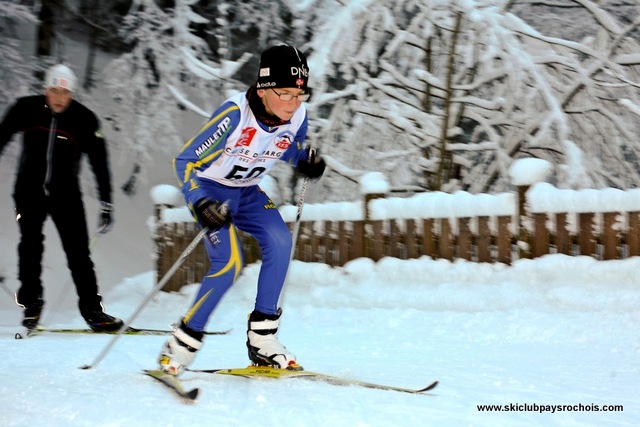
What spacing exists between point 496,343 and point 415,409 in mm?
2091

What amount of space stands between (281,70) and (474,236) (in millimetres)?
3059

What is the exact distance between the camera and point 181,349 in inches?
120

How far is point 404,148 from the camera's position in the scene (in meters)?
8.57

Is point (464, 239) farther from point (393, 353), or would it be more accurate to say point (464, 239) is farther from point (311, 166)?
point (311, 166)

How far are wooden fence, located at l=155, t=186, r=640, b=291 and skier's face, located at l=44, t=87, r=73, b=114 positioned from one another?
2.80 meters

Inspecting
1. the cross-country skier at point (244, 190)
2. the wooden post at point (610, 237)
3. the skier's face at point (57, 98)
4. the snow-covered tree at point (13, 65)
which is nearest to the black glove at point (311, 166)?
the cross-country skier at point (244, 190)

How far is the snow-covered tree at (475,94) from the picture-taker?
6.54 metres

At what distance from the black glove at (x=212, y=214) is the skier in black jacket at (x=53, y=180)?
2342 millimetres

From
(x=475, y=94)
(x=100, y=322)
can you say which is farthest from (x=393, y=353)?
(x=475, y=94)

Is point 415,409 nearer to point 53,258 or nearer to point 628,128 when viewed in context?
point 628,128

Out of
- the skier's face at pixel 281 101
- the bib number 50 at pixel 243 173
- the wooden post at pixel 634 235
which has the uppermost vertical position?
the skier's face at pixel 281 101

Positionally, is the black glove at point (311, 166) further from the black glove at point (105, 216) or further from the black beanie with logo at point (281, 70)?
the black glove at point (105, 216)

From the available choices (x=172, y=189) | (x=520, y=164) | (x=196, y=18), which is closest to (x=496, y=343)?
(x=520, y=164)

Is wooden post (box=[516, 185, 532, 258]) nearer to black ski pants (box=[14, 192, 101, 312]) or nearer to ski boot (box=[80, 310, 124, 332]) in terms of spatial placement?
ski boot (box=[80, 310, 124, 332])
